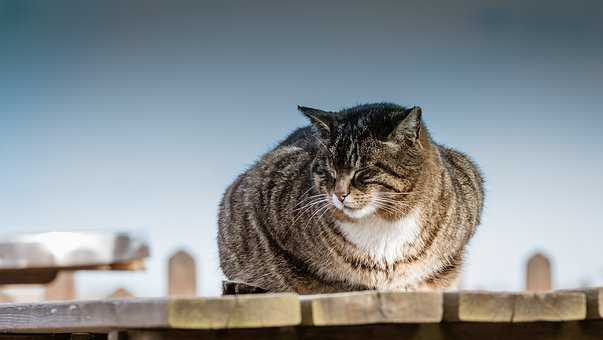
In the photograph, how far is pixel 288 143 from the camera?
3816mm

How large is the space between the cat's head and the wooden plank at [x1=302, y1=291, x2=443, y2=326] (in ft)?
3.43

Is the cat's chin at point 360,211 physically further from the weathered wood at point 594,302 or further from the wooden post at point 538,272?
the wooden post at point 538,272

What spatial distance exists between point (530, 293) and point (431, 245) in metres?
1.08

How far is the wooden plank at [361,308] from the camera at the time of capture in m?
1.90

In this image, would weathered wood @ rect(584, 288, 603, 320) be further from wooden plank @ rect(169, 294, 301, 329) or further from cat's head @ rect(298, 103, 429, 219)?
cat's head @ rect(298, 103, 429, 219)

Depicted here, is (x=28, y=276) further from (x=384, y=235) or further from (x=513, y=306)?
(x=513, y=306)

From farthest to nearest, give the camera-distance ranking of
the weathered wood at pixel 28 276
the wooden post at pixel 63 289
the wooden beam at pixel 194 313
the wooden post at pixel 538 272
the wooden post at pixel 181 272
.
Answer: the wooden post at pixel 63 289
the wooden post at pixel 538 272
the wooden post at pixel 181 272
the weathered wood at pixel 28 276
the wooden beam at pixel 194 313

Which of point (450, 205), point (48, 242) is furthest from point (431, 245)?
point (48, 242)

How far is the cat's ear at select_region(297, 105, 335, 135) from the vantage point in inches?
124

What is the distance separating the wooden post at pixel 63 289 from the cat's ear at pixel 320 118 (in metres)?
3.90

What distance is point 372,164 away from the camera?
118 inches

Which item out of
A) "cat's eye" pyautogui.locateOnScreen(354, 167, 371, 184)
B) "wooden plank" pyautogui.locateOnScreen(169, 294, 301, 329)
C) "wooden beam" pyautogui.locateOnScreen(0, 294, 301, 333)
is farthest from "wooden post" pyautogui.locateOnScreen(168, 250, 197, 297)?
"wooden plank" pyautogui.locateOnScreen(169, 294, 301, 329)

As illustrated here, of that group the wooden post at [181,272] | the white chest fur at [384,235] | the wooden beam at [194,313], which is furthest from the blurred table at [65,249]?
the wooden beam at [194,313]

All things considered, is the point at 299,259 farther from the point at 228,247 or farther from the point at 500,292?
the point at 500,292
